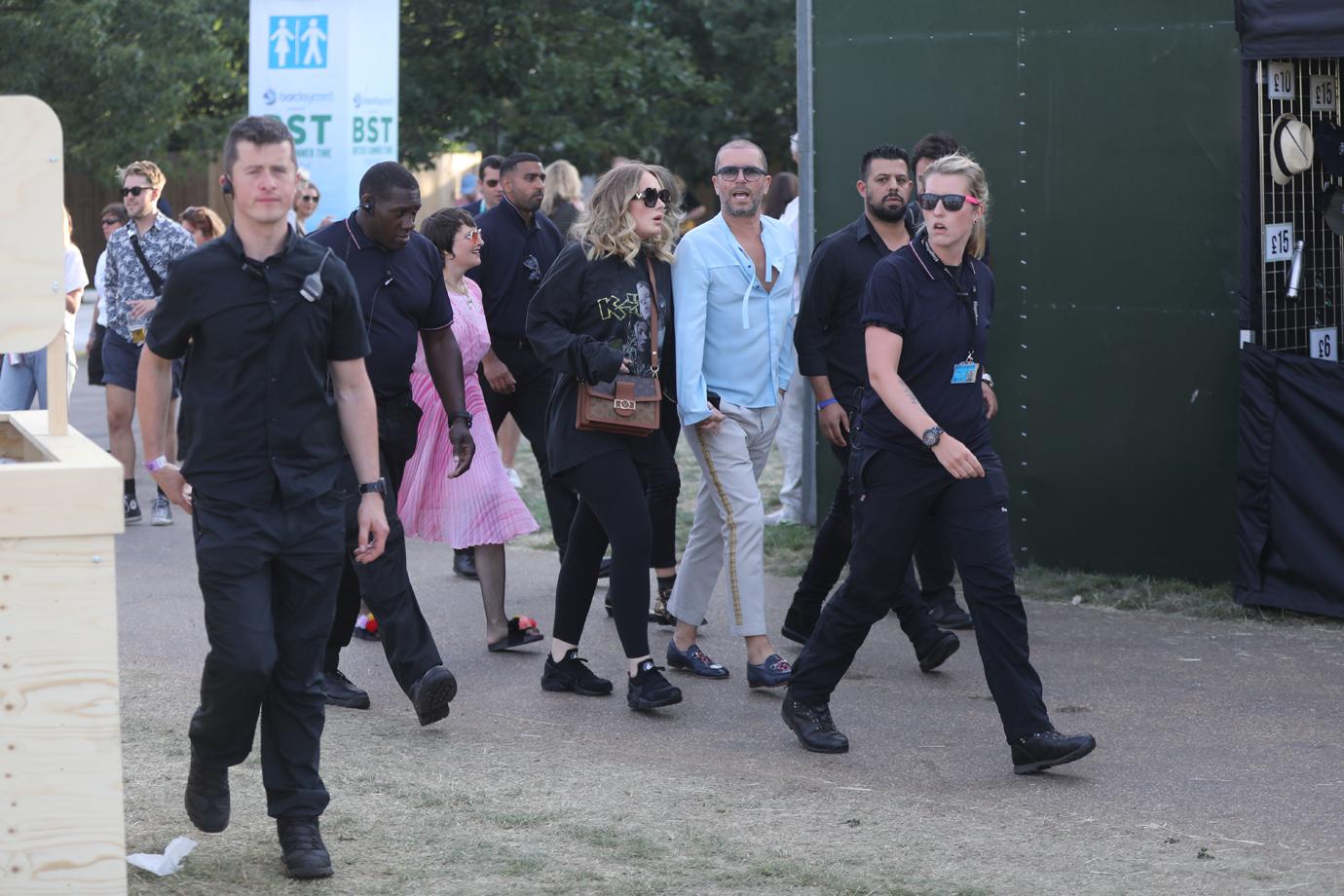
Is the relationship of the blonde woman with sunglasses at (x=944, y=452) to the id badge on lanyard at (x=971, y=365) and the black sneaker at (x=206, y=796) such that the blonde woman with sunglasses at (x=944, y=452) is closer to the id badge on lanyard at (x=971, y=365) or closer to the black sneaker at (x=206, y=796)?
the id badge on lanyard at (x=971, y=365)

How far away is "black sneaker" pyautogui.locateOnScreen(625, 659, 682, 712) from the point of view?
6484mm

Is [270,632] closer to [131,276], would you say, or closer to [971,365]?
[971,365]

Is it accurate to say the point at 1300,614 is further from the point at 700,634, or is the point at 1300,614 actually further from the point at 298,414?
→ the point at 298,414

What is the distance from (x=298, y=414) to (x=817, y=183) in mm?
5677

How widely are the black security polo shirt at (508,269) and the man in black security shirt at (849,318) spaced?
1710 millimetres

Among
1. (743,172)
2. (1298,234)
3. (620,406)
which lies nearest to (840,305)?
(743,172)

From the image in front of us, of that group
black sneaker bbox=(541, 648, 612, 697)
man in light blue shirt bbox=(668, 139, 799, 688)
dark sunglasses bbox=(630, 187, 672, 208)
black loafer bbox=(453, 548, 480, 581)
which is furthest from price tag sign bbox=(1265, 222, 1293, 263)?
black loafer bbox=(453, 548, 480, 581)

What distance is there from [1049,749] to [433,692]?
208 centimetres

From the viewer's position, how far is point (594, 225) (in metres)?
6.52

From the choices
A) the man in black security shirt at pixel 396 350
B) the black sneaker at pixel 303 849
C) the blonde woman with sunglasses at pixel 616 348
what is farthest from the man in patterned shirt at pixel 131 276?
the black sneaker at pixel 303 849

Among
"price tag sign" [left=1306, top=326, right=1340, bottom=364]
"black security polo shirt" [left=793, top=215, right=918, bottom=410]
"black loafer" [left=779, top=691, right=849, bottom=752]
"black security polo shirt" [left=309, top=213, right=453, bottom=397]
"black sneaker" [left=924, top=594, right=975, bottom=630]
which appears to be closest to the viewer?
"black loafer" [left=779, top=691, right=849, bottom=752]

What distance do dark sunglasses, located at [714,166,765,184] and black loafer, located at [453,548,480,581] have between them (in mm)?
3076

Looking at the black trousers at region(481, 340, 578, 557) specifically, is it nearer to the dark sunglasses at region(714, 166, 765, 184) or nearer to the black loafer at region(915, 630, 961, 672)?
the dark sunglasses at region(714, 166, 765, 184)

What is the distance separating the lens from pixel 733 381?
6910 millimetres
